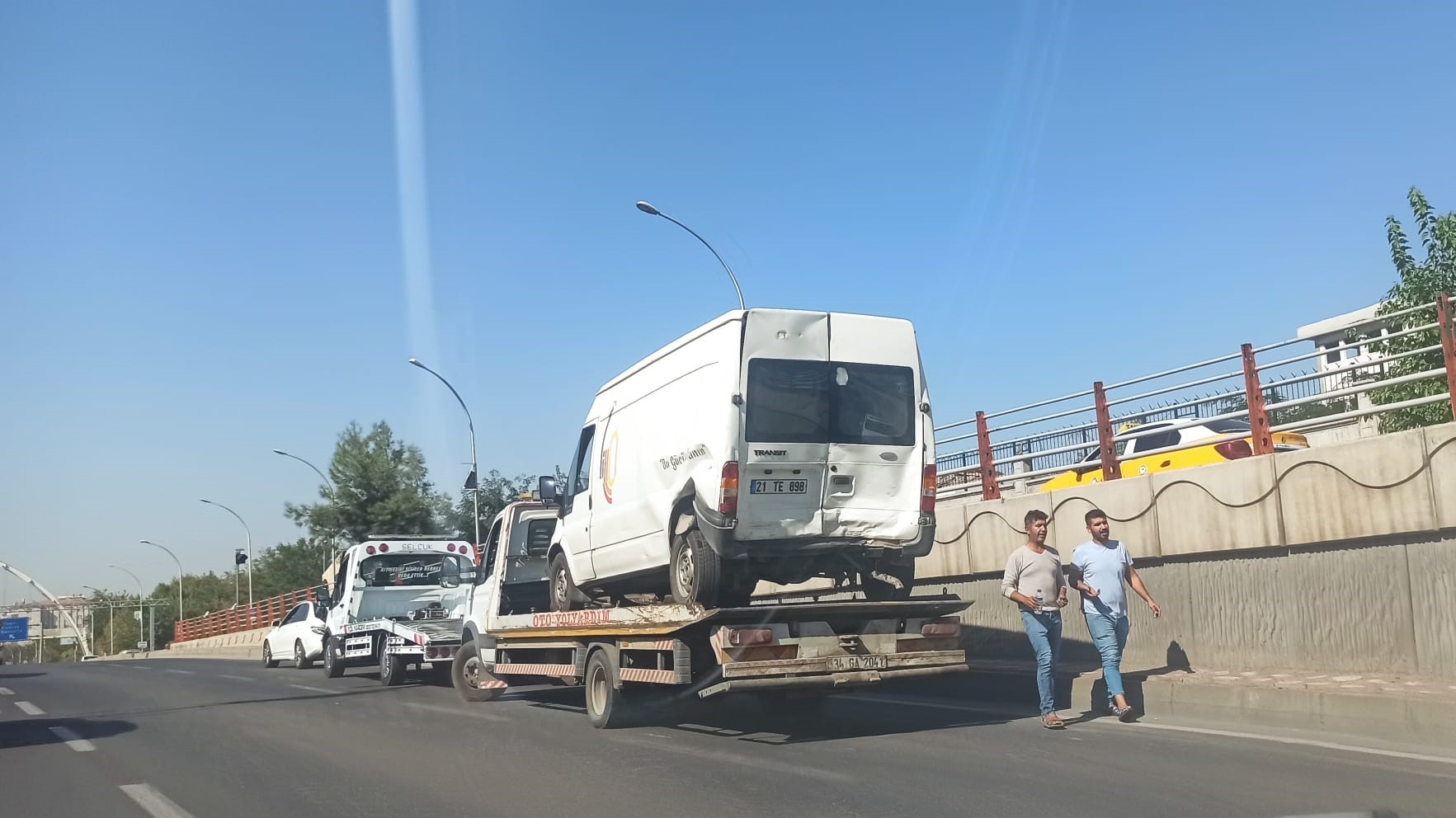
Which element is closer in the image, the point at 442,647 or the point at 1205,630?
the point at 1205,630

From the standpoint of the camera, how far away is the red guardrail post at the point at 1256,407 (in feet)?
35.6

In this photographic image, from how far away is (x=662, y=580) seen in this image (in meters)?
11.0

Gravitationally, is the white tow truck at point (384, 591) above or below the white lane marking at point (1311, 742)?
above

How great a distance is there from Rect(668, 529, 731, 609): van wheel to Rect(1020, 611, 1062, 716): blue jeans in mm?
2551

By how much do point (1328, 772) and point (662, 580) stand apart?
5932 mm

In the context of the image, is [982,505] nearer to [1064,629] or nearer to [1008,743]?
[1064,629]

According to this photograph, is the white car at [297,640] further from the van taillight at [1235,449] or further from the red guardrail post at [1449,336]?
the red guardrail post at [1449,336]

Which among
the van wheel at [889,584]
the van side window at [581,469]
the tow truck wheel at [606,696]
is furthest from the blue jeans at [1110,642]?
the van side window at [581,469]

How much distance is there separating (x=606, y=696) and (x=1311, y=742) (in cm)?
562

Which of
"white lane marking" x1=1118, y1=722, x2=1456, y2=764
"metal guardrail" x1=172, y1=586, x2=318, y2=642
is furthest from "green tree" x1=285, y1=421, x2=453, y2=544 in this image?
"white lane marking" x1=1118, y1=722, x2=1456, y2=764

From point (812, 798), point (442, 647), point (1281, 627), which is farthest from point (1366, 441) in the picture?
point (442, 647)

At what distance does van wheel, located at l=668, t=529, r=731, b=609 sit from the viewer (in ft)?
31.0

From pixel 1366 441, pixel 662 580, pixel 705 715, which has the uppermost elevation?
pixel 1366 441

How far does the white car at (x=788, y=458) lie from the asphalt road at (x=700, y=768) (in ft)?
4.74
